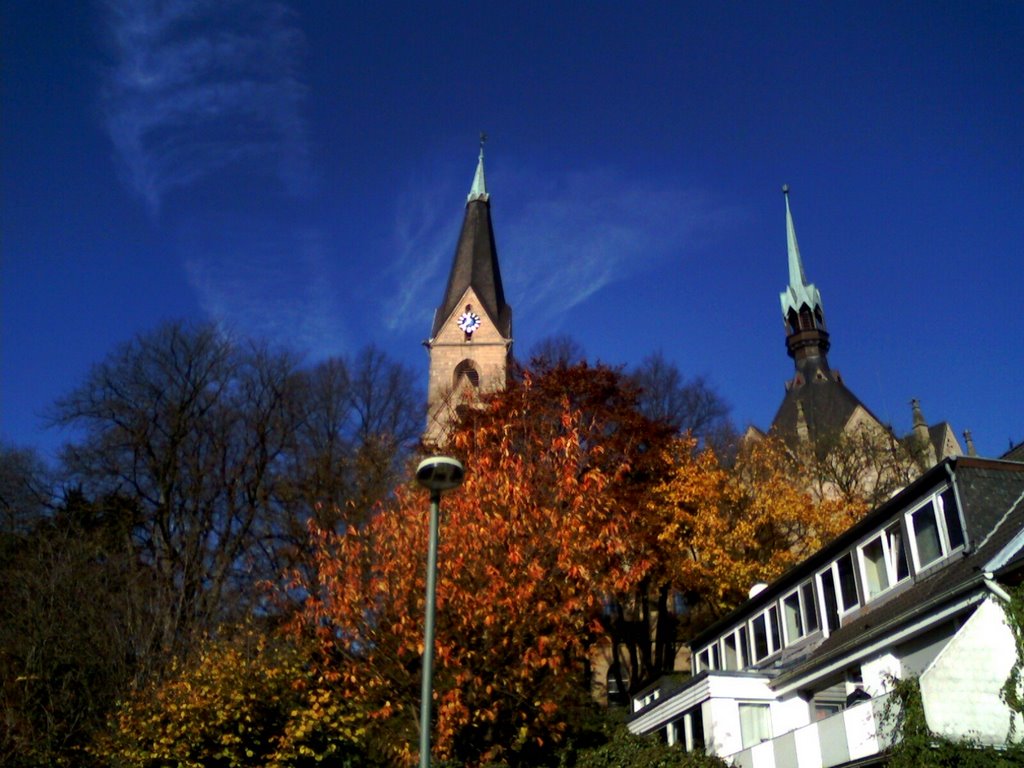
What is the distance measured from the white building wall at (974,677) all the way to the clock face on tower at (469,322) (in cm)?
4901

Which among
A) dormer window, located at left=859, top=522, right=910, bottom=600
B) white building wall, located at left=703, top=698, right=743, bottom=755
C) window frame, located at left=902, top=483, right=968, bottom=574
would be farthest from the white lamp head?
white building wall, located at left=703, top=698, right=743, bottom=755

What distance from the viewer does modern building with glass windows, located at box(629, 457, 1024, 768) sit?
1568cm

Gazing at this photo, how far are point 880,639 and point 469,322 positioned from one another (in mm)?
47268

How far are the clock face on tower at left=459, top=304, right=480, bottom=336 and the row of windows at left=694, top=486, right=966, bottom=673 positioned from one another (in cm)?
3784

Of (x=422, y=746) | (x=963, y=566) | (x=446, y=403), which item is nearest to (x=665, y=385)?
(x=446, y=403)

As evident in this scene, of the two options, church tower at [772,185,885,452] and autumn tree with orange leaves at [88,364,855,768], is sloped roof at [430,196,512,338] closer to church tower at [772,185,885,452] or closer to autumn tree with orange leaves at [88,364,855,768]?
church tower at [772,185,885,452]

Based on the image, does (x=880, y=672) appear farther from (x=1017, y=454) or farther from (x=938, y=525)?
(x=1017, y=454)

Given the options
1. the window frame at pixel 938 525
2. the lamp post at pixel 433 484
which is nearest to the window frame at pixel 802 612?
the window frame at pixel 938 525

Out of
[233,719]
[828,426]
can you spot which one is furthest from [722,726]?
[828,426]

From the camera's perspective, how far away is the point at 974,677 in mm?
15633

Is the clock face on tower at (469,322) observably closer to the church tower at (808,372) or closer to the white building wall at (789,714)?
the church tower at (808,372)

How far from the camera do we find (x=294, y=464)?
38.2 meters

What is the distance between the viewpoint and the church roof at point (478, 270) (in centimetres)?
6456

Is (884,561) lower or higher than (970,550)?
higher
